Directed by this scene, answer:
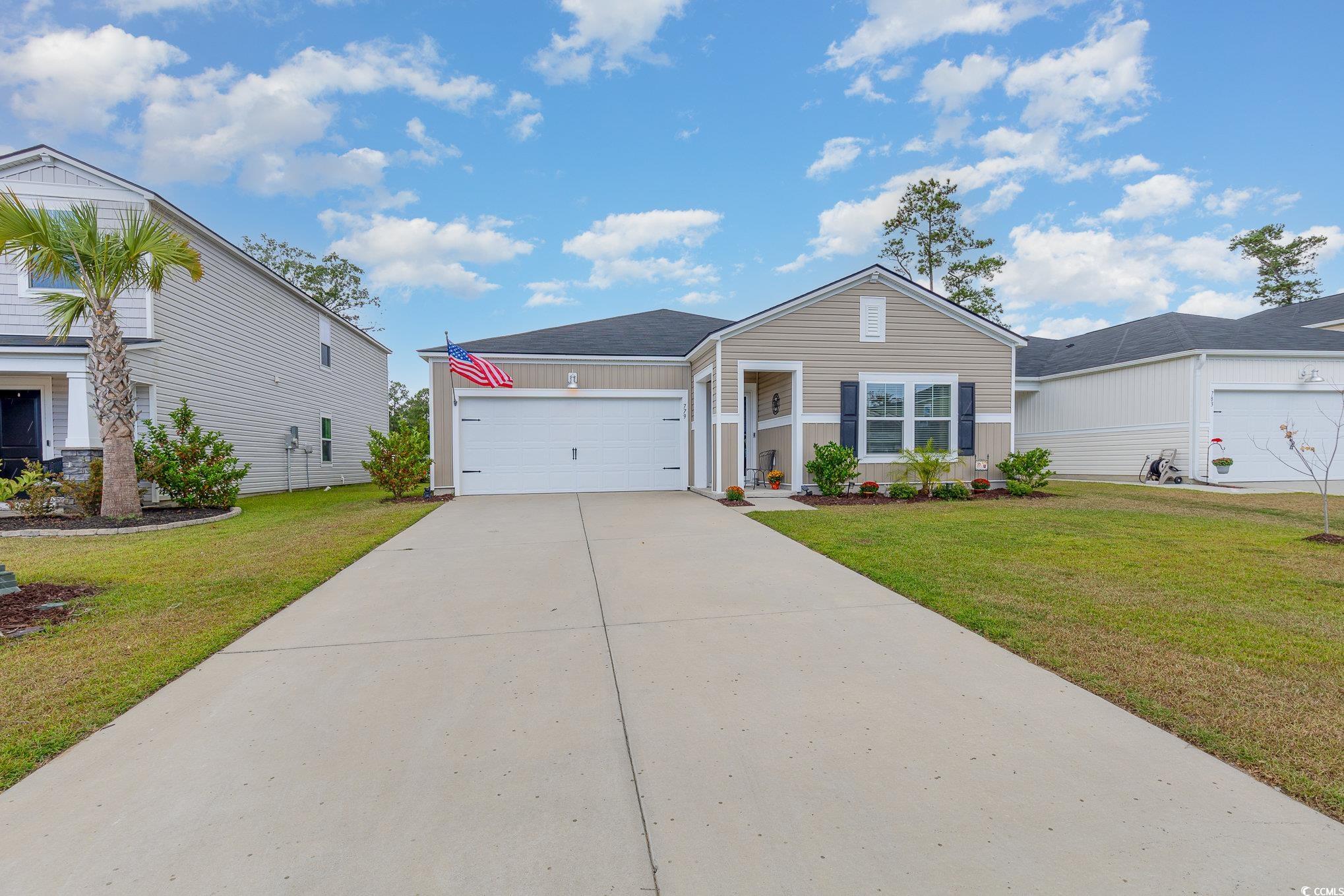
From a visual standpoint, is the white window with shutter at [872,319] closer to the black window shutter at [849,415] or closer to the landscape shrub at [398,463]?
the black window shutter at [849,415]

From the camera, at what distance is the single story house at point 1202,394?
12414 millimetres

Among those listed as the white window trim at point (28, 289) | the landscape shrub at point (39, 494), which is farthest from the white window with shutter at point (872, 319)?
the white window trim at point (28, 289)

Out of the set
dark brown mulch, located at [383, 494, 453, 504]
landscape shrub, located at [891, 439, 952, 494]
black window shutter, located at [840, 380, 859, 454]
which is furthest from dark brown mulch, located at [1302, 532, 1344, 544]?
dark brown mulch, located at [383, 494, 453, 504]

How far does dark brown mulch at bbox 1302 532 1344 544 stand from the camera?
585cm

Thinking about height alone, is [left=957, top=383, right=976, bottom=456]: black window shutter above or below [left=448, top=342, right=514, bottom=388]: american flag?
below

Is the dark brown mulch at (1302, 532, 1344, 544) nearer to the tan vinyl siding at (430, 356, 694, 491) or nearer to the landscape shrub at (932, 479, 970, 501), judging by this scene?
the landscape shrub at (932, 479, 970, 501)

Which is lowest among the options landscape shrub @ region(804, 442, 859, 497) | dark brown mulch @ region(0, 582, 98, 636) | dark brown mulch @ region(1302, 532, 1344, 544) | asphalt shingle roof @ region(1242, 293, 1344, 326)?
dark brown mulch @ region(0, 582, 98, 636)

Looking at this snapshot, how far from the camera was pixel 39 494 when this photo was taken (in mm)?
8211

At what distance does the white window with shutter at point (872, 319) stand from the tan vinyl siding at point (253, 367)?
13198 millimetres

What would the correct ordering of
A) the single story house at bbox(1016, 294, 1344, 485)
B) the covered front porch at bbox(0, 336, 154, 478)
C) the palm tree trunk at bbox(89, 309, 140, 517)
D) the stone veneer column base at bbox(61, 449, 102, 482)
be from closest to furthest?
1. the palm tree trunk at bbox(89, 309, 140, 517)
2. the stone veneer column base at bbox(61, 449, 102, 482)
3. the covered front porch at bbox(0, 336, 154, 478)
4. the single story house at bbox(1016, 294, 1344, 485)

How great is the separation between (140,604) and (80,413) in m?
7.83

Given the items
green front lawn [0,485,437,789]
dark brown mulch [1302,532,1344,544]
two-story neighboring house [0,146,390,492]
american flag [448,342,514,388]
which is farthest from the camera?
american flag [448,342,514,388]

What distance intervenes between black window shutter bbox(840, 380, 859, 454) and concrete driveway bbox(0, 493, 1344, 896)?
295 inches

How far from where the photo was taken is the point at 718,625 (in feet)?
12.1
